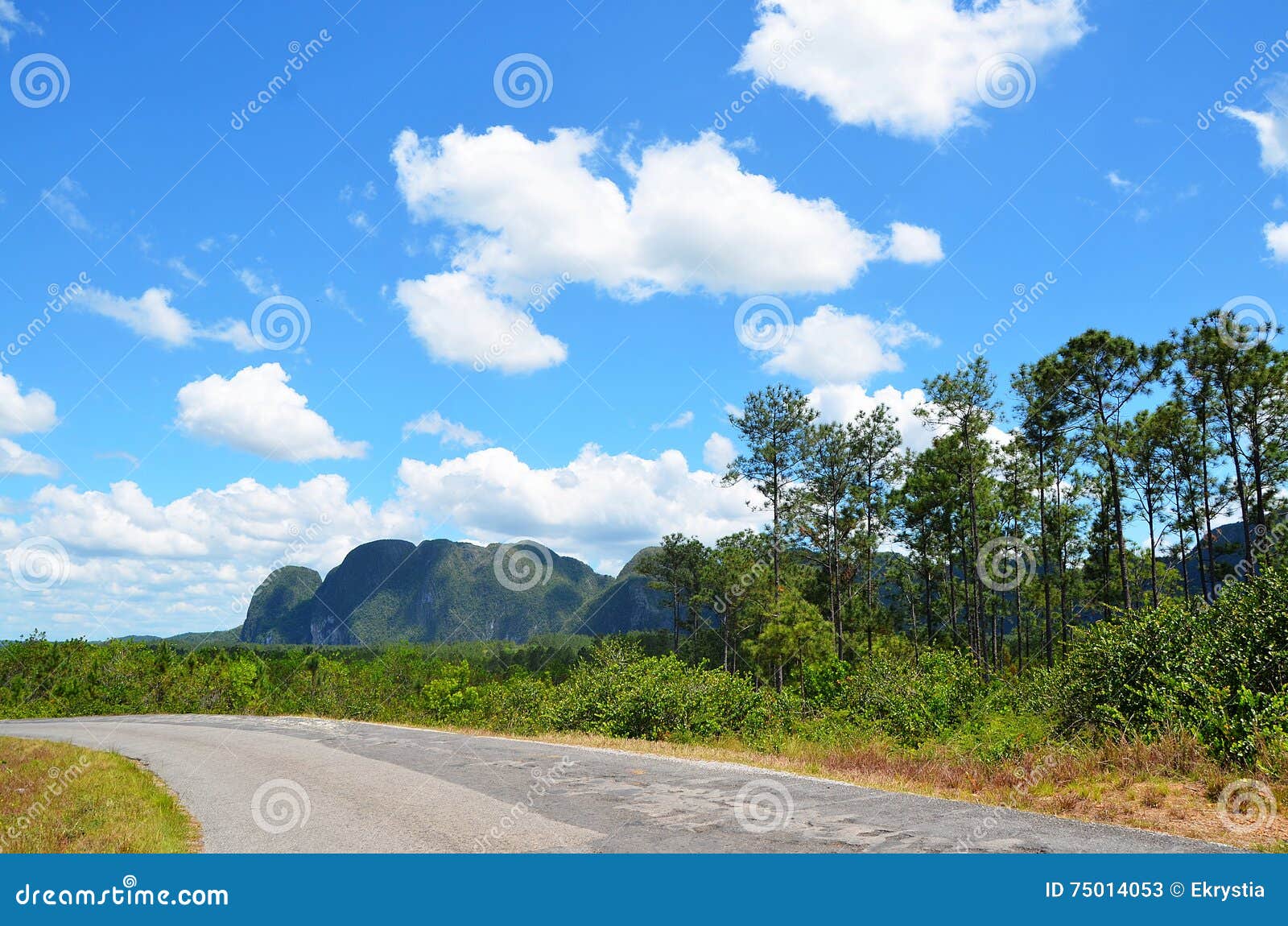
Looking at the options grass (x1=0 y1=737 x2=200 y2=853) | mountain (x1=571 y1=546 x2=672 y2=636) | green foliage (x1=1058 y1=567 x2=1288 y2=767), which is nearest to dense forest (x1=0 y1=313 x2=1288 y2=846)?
green foliage (x1=1058 y1=567 x2=1288 y2=767)

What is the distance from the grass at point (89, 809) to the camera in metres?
8.44

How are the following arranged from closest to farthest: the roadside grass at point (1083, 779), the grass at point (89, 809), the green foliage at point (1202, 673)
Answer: the grass at point (89, 809) → the roadside grass at point (1083, 779) → the green foliage at point (1202, 673)

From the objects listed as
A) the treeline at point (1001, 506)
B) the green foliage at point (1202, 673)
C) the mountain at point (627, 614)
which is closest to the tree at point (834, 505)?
the treeline at point (1001, 506)

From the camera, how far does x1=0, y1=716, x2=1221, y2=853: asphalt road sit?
24.8ft

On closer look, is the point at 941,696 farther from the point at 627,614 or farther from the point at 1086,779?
the point at 627,614

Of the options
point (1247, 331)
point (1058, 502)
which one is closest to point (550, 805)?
point (1247, 331)

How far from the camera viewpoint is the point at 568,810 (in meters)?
9.50

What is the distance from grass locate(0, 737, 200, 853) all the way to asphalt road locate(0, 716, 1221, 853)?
1.72 ft

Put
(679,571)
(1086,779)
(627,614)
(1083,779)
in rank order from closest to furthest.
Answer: (1086,779) < (1083,779) < (679,571) < (627,614)

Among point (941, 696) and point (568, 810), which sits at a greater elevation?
point (941, 696)

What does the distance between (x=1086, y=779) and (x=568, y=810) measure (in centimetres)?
767

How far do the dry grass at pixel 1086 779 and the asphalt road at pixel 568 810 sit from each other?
812mm

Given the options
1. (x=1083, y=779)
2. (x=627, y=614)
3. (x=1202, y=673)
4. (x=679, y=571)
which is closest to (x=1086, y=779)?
(x=1083, y=779)

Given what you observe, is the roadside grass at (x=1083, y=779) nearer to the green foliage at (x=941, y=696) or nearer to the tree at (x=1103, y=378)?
the green foliage at (x=941, y=696)
